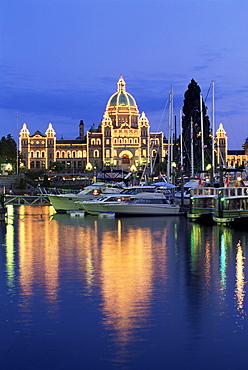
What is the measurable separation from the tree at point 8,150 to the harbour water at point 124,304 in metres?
119

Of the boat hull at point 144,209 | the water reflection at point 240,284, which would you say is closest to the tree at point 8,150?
the boat hull at point 144,209

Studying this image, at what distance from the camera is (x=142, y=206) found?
57344 millimetres

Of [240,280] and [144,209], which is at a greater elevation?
[144,209]

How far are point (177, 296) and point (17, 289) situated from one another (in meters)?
5.95

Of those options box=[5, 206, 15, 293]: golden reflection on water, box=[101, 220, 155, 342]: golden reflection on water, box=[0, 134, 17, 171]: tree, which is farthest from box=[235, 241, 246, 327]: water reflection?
box=[0, 134, 17, 171]: tree

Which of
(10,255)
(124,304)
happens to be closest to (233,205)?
(10,255)

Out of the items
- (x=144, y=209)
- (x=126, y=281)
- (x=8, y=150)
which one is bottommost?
(x=126, y=281)

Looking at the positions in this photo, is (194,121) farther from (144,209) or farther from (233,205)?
(233,205)

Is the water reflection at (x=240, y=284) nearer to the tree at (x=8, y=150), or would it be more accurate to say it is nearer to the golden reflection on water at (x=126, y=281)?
the golden reflection on water at (x=126, y=281)

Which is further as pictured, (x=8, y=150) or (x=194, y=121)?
(x=8, y=150)

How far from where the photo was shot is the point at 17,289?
23719 millimetres

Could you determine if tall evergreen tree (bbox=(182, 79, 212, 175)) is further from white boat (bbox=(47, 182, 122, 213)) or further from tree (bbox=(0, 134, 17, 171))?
tree (bbox=(0, 134, 17, 171))

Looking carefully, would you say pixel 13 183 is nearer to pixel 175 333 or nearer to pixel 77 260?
pixel 77 260

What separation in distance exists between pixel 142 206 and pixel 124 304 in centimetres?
3631
